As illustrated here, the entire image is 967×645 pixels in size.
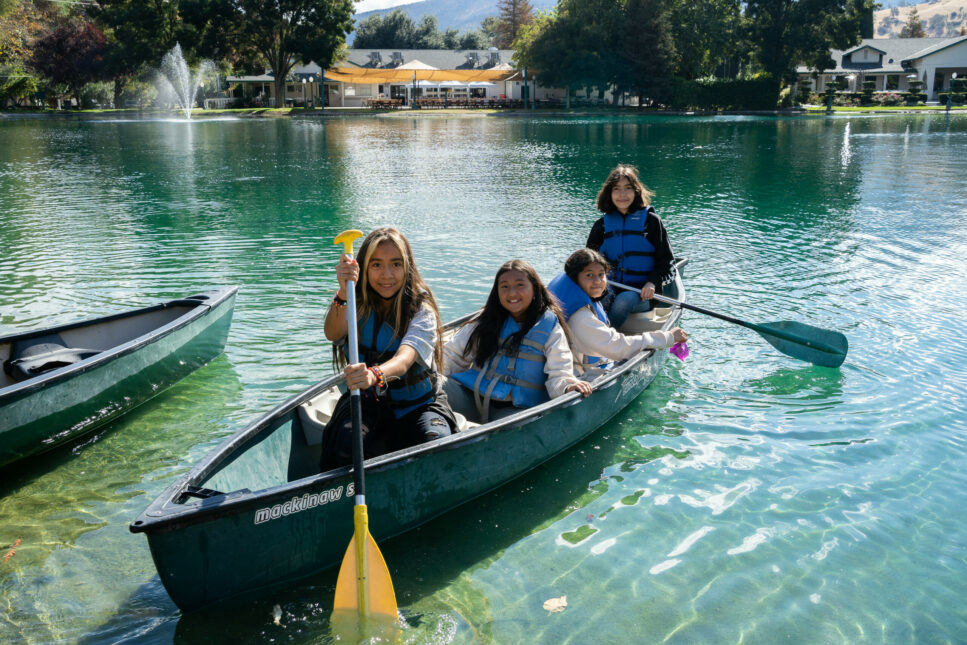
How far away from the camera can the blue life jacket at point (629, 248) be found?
26.0 ft

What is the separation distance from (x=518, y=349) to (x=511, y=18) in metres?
109

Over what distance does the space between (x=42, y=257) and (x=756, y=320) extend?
10.7 meters

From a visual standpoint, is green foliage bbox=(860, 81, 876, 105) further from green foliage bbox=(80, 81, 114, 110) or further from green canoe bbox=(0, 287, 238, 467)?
green canoe bbox=(0, 287, 238, 467)

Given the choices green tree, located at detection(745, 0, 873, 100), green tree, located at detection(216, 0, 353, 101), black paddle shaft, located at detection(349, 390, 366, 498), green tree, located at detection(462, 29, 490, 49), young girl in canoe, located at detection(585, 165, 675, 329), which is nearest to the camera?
black paddle shaft, located at detection(349, 390, 366, 498)

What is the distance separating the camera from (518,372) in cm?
532

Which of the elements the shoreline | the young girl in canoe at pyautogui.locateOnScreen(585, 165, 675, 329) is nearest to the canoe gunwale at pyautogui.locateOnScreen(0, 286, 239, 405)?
the young girl in canoe at pyautogui.locateOnScreen(585, 165, 675, 329)

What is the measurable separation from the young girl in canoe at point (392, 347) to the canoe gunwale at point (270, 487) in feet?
0.83

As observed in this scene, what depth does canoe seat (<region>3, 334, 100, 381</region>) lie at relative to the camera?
5.85 metres

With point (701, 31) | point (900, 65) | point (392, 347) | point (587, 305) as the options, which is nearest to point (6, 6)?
point (701, 31)

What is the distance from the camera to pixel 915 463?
5766 mm

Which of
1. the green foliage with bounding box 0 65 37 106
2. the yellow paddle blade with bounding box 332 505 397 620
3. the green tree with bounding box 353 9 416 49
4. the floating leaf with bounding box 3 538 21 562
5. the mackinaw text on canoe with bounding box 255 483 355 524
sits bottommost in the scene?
the floating leaf with bounding box 3 538 21 562

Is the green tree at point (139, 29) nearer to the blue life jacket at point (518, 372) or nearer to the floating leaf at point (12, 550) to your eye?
the floating leaf at point (12, 550)

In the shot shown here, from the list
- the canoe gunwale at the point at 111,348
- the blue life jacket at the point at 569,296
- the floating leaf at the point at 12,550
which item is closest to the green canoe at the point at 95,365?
the canoe gunwale at the point at 111,348

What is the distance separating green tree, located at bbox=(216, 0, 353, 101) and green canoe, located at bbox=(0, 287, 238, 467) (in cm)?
5700
